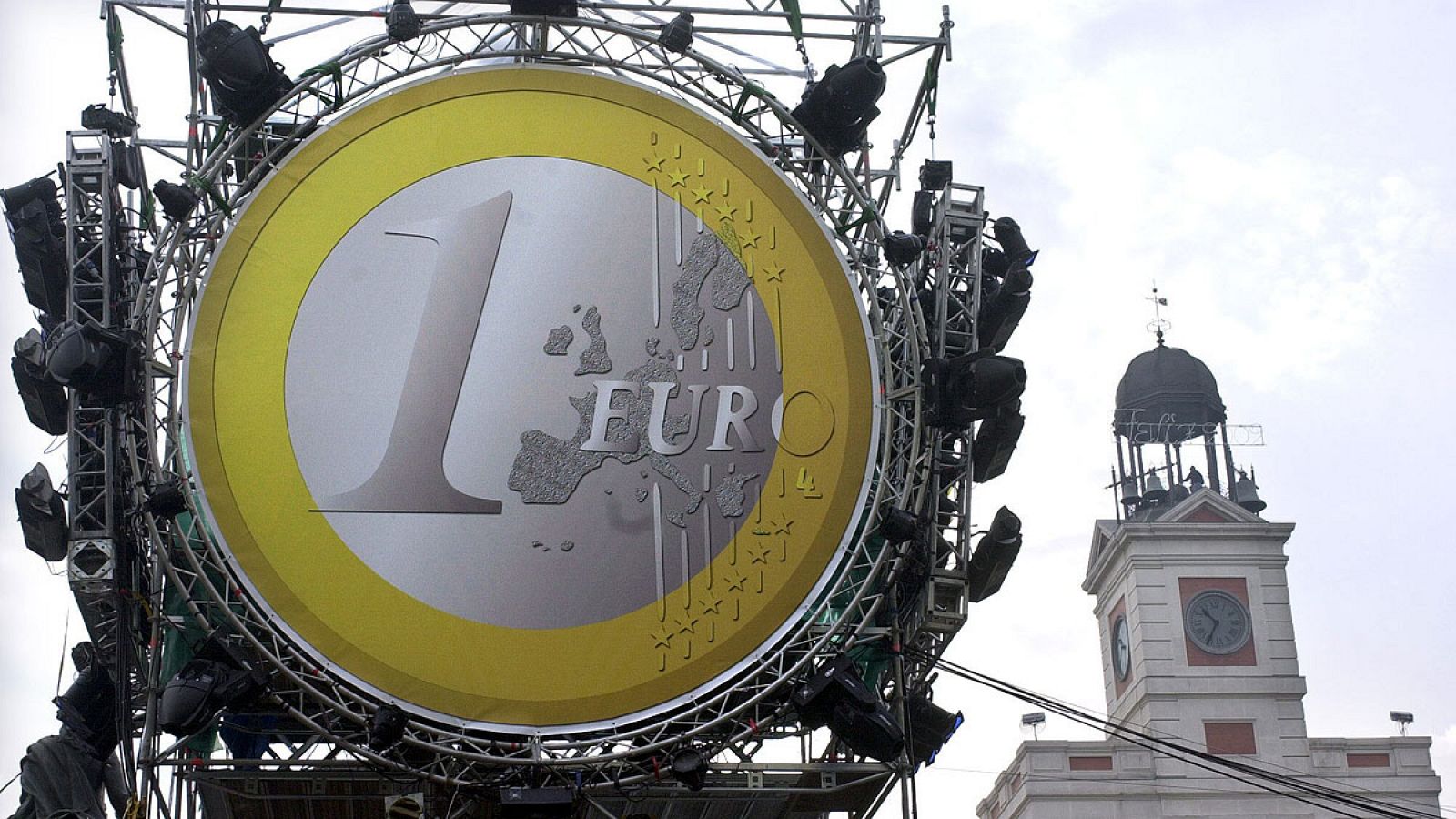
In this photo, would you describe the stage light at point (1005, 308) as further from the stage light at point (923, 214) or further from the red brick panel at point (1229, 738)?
the red brick panel at point (1229, 738)

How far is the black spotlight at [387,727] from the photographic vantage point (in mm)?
21734

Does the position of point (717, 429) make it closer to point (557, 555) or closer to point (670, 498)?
point (670, 498)

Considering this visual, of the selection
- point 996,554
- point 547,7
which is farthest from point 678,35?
point 996,554

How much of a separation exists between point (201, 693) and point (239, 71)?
753 centimetres

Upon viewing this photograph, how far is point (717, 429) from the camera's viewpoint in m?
24.4

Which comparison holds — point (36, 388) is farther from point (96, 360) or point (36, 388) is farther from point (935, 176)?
point (935, 176)

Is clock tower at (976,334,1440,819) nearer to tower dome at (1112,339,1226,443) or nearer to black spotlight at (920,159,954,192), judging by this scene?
tower dome at (1112,339,1226,443)

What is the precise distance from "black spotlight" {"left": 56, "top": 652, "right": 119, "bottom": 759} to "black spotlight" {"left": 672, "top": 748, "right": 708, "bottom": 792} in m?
6.53

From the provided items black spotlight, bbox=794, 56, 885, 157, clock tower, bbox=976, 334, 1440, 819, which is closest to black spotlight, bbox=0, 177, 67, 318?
black spotlight, bbox=794, 56, 885, 157

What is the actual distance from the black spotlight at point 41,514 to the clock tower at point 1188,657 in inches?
1189

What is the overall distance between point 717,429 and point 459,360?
330cm

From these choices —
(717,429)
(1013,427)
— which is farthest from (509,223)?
(1013,427)

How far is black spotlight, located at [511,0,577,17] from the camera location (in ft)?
83.7

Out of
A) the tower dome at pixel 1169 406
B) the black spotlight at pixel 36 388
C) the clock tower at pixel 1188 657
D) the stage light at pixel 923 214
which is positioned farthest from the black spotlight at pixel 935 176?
the tower dome at pixel 1169 406
